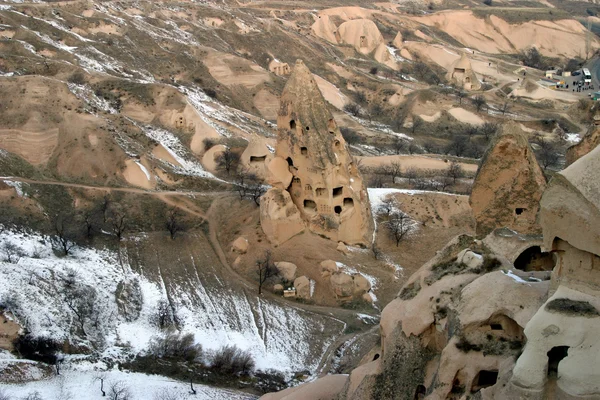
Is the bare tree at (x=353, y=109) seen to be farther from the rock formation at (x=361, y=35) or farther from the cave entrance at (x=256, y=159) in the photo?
the cave entrance at (x=256, y=159)

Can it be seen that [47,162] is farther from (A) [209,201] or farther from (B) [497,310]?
(B) [497,310]

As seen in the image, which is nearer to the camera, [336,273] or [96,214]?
[336,273]

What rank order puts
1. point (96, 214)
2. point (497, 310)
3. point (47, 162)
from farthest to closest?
point (47, 162) < point (96, 214) < point (497, 310)

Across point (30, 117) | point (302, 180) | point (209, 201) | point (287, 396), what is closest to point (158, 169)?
point (209, 201)

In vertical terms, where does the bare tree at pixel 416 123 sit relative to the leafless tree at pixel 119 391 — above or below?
below

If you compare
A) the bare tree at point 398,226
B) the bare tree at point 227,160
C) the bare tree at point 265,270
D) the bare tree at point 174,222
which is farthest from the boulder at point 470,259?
the bare tree at point 227,160
